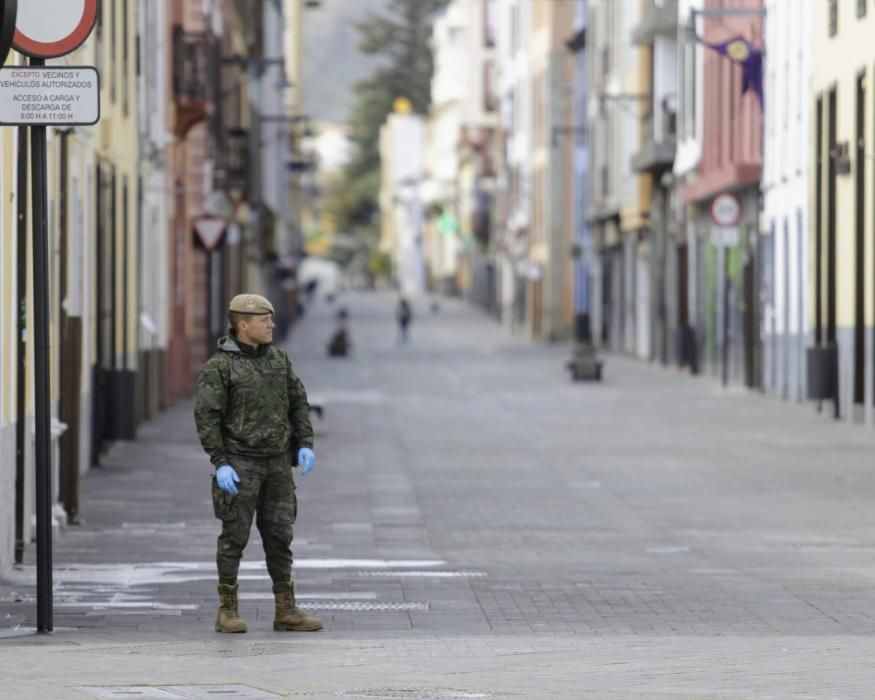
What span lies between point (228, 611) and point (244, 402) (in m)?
0.96

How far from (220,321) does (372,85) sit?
398ft

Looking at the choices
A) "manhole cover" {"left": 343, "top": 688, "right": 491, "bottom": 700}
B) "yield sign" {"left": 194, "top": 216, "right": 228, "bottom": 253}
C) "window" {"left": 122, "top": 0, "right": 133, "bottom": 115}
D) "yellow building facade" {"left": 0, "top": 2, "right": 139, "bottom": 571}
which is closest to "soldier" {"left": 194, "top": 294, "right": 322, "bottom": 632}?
"manhole cover" {"left": 343, "top": 688, "right": 491, "bottom": 700}

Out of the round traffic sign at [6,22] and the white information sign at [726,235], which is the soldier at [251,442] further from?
the white information sign at [726,235]

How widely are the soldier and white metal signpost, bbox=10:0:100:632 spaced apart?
0.73 m

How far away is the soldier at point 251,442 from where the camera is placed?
12.2 m

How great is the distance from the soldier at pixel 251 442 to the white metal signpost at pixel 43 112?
2.41 ft

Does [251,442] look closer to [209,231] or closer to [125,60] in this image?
[125,60]

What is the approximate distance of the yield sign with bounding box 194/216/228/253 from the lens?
1590 inches

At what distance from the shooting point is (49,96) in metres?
12.2

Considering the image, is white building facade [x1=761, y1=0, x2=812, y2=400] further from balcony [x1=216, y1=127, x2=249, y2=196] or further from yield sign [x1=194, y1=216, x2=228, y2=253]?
balcony [x1=216, y1=127, x2=249, y2=196]

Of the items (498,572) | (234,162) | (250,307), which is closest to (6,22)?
(250,307)

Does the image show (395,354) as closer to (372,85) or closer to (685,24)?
(685,24)

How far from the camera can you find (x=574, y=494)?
73.3 feet

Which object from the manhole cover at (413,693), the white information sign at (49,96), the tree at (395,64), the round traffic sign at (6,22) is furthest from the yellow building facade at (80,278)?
the tree at (395,64)
